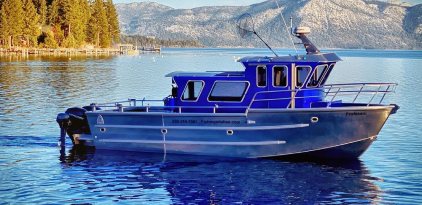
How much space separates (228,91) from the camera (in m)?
20.1

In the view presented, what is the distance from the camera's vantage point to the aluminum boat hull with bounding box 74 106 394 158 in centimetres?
1869

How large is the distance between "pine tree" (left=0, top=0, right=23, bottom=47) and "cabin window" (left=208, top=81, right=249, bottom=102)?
89286 mm

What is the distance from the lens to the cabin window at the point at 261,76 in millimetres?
19656

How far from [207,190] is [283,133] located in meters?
3.90

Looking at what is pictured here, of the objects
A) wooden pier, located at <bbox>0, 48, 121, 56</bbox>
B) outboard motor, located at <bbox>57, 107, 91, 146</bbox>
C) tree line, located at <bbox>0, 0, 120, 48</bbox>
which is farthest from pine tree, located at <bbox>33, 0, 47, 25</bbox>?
outboard motor, located at <bbox>57, 107, 91, 146</bbox>

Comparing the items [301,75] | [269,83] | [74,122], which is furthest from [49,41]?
[301,75]

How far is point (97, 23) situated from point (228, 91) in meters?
127

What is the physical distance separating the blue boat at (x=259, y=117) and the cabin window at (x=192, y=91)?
0.03 metres

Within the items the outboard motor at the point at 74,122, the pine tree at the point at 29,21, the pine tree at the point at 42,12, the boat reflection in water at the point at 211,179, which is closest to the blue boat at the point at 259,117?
the boat reflection in water at the point at 211,179

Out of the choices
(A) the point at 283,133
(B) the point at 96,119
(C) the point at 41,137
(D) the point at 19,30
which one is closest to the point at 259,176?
(A) the point at 283,133

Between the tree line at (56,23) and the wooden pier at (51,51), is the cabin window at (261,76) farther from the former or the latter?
the wooden pier at (51,51)

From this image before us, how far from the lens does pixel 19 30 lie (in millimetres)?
104875

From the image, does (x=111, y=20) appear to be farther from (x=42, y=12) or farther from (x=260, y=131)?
(x=260, y=131)

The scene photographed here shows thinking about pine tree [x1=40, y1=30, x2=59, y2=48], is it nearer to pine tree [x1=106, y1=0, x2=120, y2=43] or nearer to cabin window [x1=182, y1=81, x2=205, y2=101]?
pine tree [x1=106, y1=0, x2=120, y2=43]
